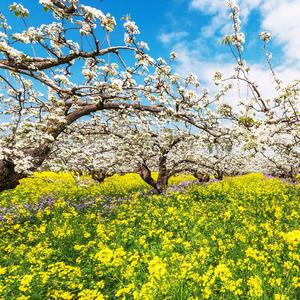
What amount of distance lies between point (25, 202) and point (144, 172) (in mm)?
7063

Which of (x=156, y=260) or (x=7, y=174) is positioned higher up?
(x=7, y=174)

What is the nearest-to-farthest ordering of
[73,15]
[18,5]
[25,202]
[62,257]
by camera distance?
[18,5] → [73,15] → [62,257] → [25,202]

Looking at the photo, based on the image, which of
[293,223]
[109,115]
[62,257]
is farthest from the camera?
[109,115]

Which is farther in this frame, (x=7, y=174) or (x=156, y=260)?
(x=7, y=174)

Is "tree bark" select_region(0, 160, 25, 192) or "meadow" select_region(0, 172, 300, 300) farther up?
"tree bark" select_region(0, 160, 25, 192)

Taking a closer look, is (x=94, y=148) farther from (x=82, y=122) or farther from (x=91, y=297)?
(x=91, y=297)

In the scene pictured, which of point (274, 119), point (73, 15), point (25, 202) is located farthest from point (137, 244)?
point (25, 202)

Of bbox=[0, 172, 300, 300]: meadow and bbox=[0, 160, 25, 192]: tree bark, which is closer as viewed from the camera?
bbox=[0, 172, 300, 300]: meadow

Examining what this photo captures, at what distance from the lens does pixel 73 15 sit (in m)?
5.65

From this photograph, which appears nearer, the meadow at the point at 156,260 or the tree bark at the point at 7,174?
the meadow at the point at 156,260

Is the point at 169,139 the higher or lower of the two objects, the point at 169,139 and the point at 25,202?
the higher

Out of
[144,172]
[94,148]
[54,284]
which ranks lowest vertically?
[54,284]

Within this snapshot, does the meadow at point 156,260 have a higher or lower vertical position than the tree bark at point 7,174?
lower

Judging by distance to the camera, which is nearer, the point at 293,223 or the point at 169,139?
the point at 293,223
